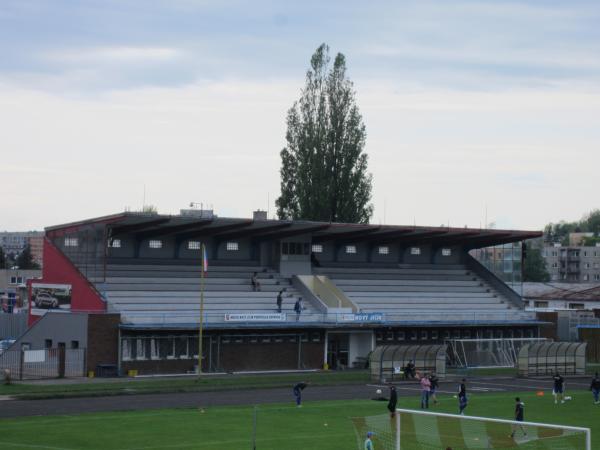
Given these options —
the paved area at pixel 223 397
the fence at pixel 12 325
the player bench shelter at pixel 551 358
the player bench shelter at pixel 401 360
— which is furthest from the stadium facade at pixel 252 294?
the fence at pixel 12 325

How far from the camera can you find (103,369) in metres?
64.6

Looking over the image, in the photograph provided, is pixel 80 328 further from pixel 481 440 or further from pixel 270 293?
pixel 481 440

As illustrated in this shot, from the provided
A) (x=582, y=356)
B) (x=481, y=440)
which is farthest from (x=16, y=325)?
(x=481, y=440)

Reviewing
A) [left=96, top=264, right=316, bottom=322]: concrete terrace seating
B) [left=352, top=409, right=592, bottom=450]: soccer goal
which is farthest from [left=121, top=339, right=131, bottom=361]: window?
[left=352, top=409, right=592, bottom=450]: soccer goal

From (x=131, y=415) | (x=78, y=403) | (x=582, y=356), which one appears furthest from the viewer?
(x=582, y=356)

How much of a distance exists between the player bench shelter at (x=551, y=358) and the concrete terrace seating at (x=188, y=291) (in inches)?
605

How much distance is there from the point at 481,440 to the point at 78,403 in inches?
846

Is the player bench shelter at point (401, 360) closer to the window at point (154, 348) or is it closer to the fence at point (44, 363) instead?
the window at point (154, 348)

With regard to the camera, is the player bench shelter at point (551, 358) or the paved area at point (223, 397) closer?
the paved area at point (223, 397)

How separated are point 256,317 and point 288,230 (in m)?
9.27

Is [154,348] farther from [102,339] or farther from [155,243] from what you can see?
[155,243]

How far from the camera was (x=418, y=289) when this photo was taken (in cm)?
8456

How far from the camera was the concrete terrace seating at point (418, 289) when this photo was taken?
80.5 m

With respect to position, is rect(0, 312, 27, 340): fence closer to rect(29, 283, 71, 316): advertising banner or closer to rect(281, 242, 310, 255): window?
rect(29, 283, 71, 316): advertising banner
